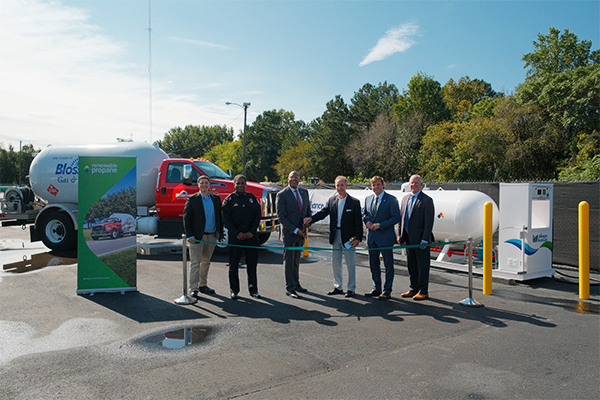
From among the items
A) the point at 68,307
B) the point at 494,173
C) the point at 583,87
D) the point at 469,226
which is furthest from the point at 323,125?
the point at 68,307

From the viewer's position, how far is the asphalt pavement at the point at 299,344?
157 inches

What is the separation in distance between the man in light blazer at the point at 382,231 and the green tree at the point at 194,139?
118 meters

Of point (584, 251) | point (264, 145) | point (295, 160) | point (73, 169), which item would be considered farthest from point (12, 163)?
point (584, 251)

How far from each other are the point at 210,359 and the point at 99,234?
3.76 meters

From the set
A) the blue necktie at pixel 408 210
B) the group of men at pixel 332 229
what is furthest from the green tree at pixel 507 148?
the group of men at pixel 332 229

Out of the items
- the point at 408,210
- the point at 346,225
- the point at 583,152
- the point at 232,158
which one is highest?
the point at 232,158

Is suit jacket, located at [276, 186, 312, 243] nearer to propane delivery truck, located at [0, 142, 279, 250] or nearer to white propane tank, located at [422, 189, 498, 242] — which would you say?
propane delivery truck, located at [0, 142, 279, 250]

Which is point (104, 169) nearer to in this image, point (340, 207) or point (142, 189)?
point (340, 207)

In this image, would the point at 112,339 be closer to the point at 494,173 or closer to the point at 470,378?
the point at 470,378

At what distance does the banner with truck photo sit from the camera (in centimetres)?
723

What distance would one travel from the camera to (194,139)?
423 feet

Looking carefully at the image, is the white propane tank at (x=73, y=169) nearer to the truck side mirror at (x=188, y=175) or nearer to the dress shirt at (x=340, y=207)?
the truck side mirror at (x=188, y=175)

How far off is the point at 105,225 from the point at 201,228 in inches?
63.4

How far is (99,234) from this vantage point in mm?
7277
